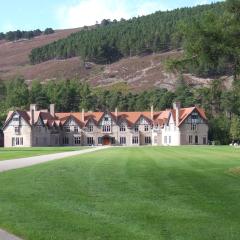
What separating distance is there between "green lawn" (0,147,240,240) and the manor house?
8757 cm

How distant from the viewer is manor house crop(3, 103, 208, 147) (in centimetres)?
10900

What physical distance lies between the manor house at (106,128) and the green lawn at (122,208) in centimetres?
8757

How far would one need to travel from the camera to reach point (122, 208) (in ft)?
45.2

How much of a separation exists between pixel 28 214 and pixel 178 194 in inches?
199

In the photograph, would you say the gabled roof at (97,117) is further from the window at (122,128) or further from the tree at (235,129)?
the tree at (235,129)

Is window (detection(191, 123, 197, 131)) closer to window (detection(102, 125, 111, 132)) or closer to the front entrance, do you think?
window (detection(102, 125, 111, 132))

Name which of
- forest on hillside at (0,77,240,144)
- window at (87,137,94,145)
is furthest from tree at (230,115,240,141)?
window at (87,137,94,145)

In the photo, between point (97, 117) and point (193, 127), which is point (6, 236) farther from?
point (97, 117)

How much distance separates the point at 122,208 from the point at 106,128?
104 m

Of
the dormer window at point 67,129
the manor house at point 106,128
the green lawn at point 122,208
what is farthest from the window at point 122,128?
the green lawn at point 122,208

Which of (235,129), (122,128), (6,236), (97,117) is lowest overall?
(6,236)

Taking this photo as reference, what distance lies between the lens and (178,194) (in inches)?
649

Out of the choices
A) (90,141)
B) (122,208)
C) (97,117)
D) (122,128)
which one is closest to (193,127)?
(122,128)

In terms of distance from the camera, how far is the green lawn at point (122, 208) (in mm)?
10992
